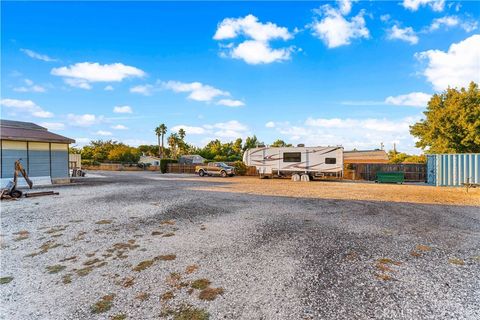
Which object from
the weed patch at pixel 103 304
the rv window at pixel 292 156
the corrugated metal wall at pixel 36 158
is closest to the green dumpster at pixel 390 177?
the rv window at pixel 292 156

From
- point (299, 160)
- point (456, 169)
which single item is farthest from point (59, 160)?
point (456, 169)

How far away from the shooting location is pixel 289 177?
25266 millimetres

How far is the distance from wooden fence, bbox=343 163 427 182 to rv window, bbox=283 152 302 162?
6.29 metres

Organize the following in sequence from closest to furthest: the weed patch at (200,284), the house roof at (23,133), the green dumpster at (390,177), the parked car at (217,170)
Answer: the weed patch at (200,284)
the house roof at (23,133)
the green dumpster at (390,177)
the parked car at (217,170)

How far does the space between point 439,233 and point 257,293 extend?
5.74 metres

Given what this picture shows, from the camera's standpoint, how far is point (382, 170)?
2409 centimetres

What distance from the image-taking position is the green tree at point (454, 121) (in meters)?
23.9

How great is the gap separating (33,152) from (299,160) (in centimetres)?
2109

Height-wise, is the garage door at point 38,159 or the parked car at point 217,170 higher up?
the garage door at point 38,159

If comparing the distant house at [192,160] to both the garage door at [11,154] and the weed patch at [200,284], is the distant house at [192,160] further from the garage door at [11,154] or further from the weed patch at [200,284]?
the weed patch at [200,284]

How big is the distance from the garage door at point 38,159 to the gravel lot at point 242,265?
11.2 metres

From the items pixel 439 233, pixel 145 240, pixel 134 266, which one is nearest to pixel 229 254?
pixel 134 266

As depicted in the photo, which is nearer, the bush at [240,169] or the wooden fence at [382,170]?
the wooden fence at [382,170]

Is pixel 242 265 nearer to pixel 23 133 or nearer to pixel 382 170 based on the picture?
pixel 23 133
